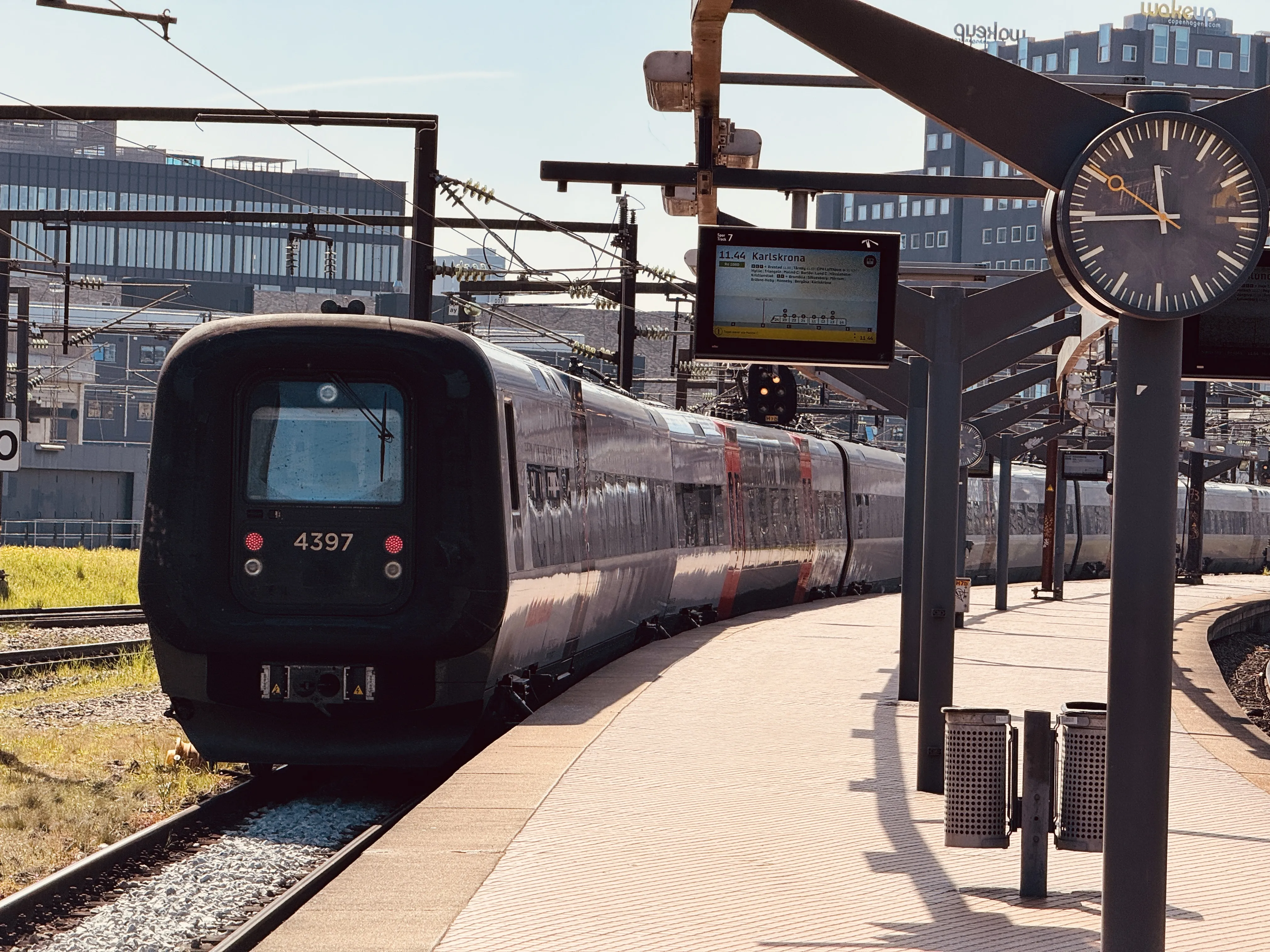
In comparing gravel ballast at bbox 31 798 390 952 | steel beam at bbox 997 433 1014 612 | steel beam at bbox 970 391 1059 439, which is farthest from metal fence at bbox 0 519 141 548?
gravel ballast at bbox 31 798 390 952

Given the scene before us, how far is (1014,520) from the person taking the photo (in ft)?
152

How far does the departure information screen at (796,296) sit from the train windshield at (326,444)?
208 cm

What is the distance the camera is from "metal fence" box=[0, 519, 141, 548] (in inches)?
1996

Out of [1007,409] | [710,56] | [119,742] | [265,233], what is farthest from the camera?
[265,233]

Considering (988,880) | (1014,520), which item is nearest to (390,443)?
(988,880)

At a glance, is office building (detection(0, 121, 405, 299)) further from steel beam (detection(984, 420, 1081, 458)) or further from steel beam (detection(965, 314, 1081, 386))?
steel beam (detection(965, 314, 1081, 386))

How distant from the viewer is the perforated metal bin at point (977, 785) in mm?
7656

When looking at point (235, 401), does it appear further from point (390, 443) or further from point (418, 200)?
point (418, 200)

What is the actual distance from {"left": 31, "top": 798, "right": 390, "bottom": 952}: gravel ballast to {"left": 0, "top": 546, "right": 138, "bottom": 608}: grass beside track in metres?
19.2

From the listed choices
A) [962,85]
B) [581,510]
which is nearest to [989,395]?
[581,510]

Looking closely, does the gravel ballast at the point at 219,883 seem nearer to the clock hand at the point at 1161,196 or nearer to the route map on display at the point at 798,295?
the route map on display at the point at 798,295

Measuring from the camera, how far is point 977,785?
7652 mm

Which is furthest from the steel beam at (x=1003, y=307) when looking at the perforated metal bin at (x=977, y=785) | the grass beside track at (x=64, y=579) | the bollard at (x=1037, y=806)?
the grass beside track at (x=64, y=579)

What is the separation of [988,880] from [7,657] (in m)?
12.9
